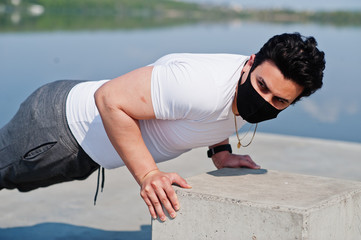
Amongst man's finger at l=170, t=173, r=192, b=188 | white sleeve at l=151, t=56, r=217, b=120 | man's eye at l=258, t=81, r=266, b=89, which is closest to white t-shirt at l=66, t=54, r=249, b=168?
white sleeve at l=151, t=56, r=217, b=120

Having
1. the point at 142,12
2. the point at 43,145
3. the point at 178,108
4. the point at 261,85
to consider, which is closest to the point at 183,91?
the point at 178,108

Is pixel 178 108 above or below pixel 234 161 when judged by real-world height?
above

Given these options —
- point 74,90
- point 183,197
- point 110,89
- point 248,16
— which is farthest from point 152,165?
point 248,16

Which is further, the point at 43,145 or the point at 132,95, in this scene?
the point at 43,145

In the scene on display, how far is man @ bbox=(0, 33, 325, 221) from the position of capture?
254 cm

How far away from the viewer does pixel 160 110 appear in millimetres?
2600

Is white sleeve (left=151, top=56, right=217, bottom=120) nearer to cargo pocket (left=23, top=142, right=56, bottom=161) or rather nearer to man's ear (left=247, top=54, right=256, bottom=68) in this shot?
man's ear (left=247, top=54, right=256, bottom=68)

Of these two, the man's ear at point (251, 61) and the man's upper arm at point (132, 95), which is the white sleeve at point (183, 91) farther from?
the man's ear at point (251, 61)

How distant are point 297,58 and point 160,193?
2.52 feet

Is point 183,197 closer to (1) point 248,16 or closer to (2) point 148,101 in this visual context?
(2) point 148,101

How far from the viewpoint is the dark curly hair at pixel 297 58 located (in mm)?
2496

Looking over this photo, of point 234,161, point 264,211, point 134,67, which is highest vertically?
point 264,211

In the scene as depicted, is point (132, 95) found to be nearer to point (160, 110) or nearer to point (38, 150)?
point (160, 110)

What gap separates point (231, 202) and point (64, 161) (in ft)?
2.92
